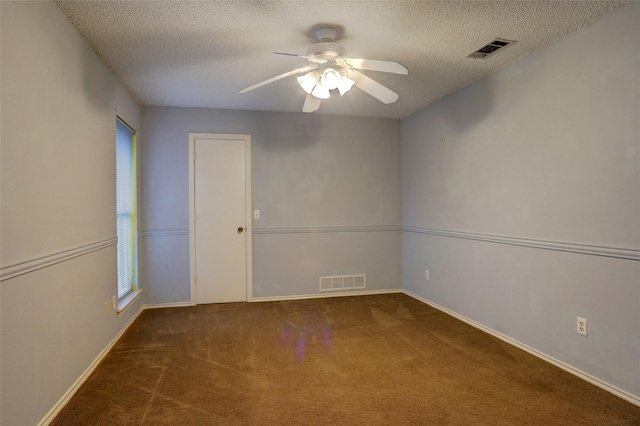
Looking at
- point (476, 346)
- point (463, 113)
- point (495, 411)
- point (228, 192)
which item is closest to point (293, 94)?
point (228, 192)

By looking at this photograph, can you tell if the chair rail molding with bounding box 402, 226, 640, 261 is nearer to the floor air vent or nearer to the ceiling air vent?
the floor air vent

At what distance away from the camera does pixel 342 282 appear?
4.58 meters

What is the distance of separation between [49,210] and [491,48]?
123 inches

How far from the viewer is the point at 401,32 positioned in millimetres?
2430

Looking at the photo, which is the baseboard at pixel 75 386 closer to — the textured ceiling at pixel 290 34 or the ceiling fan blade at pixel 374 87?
the textured ceiling at pixel 290 34

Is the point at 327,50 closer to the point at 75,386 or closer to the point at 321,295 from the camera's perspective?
the point at 75,386

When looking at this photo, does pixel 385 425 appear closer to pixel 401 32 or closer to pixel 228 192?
pixel 401 32

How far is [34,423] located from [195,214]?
2646 mm

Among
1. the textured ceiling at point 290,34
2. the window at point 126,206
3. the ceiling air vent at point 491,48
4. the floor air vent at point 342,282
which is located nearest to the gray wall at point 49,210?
the textured ceiling at point 290,34

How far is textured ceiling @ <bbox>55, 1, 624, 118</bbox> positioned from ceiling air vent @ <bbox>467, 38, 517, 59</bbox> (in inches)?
2.3

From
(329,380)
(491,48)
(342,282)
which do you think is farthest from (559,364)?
(342,282)

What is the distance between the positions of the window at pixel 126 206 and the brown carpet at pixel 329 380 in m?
0.54

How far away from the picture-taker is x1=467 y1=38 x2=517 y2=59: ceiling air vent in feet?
8.46

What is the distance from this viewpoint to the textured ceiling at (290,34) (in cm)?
212
